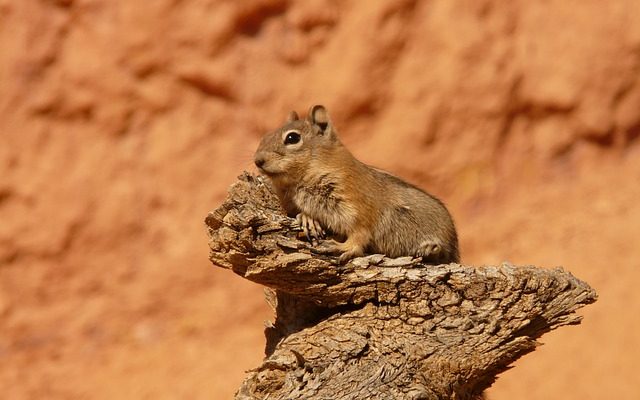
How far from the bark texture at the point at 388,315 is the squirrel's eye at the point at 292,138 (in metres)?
0.61

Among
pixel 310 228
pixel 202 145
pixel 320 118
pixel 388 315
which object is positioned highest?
pixel 202 145

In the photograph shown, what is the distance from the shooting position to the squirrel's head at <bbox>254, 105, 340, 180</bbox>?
5531mm

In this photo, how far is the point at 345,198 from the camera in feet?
18.1

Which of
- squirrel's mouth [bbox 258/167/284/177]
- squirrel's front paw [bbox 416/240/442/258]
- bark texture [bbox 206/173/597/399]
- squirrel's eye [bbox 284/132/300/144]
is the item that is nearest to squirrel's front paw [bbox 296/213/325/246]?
bark texture [bbox 206/173/597/399]

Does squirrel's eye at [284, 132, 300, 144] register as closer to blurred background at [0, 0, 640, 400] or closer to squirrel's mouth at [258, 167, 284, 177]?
squirrel's mouth at [258, 167, 284, 177]

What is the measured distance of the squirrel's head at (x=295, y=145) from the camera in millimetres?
5531

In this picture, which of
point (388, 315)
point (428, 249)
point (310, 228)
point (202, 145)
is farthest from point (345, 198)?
point (202, 145)

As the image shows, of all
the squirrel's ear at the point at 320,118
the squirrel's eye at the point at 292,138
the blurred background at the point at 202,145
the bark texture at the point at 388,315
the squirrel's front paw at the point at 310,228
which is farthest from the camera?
the blurred background at the point at 202,145

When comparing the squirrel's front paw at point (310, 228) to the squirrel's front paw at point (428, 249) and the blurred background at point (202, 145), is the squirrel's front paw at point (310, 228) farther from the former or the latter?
the blurred background at point (202, 145)

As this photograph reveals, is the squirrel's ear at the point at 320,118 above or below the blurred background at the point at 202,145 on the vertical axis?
below

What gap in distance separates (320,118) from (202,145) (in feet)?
13.8

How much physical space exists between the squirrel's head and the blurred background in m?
3.77

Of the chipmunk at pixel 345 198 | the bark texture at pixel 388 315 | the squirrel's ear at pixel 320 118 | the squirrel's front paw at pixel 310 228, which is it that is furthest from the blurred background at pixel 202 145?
the bark texture at pixel 388 315

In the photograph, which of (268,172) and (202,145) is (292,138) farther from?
(202,145)
